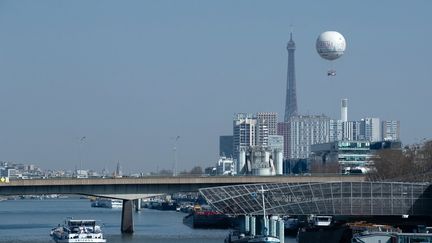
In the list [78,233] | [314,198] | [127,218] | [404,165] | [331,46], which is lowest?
[78,233]

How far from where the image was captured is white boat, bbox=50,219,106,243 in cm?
8956

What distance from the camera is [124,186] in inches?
4190

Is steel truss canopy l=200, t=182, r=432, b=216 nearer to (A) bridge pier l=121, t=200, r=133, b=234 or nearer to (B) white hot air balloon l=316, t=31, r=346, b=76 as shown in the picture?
(A) bridge pier l=121, t=200, r=133, b=234

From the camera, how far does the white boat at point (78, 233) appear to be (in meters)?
89.6

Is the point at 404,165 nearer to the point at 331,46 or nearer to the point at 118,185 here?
the point at 331,46

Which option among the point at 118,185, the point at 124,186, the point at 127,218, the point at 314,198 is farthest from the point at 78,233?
the point at 127,218

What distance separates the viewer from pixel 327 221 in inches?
3824

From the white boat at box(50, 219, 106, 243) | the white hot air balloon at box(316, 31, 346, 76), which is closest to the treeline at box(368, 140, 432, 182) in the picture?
the white hot air balloon at box(316, 31, 346, 76)

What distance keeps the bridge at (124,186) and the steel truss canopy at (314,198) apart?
15569 millimetres

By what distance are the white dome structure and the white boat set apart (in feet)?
160

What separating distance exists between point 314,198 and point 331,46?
48.9m

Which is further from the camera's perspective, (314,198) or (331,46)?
(331,46)

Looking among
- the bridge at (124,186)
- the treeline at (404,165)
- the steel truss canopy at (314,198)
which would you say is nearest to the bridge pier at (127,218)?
the bridge at (124,186)

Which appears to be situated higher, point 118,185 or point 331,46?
point 331,46
